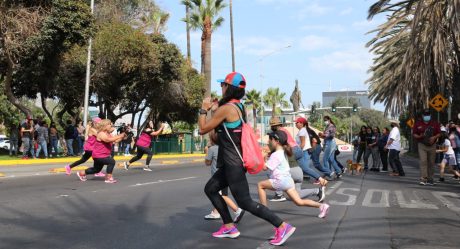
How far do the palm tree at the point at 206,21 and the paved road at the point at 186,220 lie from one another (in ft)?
77.8

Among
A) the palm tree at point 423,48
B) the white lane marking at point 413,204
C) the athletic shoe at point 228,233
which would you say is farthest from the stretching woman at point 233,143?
the palm tree at point 423,48

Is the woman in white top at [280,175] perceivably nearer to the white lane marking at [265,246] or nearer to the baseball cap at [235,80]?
the white lane marking at [265,246]

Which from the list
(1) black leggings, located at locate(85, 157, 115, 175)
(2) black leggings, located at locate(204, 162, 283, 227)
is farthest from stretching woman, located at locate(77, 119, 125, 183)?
(2) black leggings, located at locate(204, 162, 283, 227)

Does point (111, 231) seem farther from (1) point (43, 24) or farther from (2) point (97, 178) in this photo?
(1) point (43, 24)

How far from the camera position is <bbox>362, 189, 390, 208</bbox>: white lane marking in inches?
368

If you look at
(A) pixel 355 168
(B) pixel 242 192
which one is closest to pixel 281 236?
(B) pixel 242 192

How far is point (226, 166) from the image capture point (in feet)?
18.3

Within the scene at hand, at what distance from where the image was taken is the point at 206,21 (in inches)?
1374

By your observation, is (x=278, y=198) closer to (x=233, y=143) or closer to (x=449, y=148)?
(x=233, y=143)

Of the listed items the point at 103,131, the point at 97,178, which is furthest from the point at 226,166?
the point at 97,178

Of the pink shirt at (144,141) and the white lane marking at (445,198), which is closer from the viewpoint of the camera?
the white lane marking at (445,198)

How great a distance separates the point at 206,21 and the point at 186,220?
28.7 m

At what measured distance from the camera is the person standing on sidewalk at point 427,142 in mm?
12812

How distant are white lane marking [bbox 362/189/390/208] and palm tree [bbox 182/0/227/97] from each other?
77.9ft
